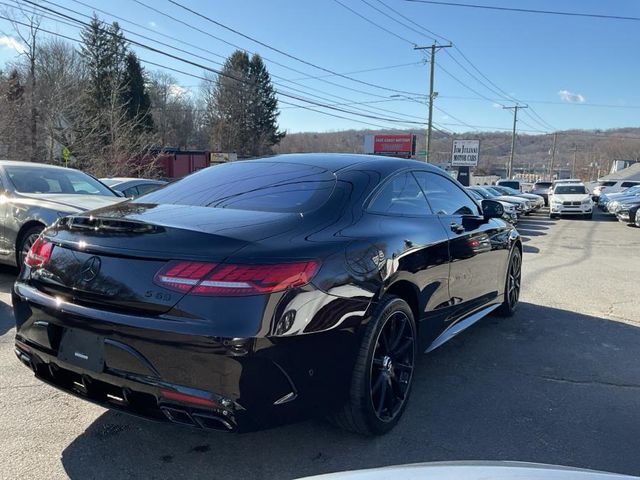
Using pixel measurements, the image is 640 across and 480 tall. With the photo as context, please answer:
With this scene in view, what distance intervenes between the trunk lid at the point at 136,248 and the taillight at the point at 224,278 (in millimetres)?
34

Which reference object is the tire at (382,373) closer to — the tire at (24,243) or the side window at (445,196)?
the side window at (445,196)

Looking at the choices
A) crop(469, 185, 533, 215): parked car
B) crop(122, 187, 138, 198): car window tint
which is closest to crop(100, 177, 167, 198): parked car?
crop(122, 187, 138, 198): car window tint

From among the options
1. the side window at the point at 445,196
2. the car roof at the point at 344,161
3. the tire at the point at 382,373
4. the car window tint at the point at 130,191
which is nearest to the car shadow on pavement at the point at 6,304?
the car roof at the point at 344,161

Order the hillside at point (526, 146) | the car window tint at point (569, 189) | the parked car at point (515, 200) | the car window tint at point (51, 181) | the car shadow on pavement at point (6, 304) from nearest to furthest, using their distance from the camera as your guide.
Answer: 1. the car shadow on pavement at point (6, 304)
2. the car window tint at point (51, 181)
3. the parked car at point (515, 200)
4. the car window tint at point (569, 189)
5. the hillside at point (526, 146)

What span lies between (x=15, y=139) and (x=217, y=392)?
2925 cm

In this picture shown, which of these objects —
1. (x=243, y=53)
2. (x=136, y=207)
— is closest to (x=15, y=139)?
(x=136, y=207)

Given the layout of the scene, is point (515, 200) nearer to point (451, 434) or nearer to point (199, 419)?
point (451, 434)

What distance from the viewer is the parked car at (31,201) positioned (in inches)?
233

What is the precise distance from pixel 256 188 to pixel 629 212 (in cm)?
2095

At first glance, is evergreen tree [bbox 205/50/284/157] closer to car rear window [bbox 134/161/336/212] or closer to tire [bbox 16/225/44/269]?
tire [bbox 16/225/44/269]

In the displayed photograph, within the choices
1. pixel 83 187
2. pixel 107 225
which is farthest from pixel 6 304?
pixel 107 225

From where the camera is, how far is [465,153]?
4803 centimetres

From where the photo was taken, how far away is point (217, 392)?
7.25ft

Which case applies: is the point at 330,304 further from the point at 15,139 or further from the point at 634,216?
the point at 15,139
